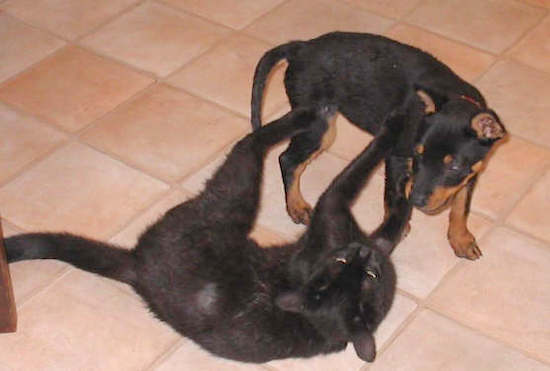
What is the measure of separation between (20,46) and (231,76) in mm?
1007

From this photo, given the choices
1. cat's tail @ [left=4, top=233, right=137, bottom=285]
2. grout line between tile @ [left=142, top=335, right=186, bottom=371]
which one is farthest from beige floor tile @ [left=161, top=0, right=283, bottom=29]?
grout line between tile @ [left=142, top=335, right=186, bottom=371]

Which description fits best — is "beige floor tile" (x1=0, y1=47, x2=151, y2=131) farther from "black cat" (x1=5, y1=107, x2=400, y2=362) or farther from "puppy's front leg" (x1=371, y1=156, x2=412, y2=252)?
"puppy's front leg" (x1=371, y1=156, x2=412, y2=252)

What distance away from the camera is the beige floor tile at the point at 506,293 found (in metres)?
2.96

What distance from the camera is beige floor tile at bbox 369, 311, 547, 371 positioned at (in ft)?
9.35

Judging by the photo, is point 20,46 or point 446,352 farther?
point 20,46

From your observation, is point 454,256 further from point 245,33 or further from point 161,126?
point 245,33

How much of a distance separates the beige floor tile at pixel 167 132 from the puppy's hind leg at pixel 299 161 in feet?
1.42

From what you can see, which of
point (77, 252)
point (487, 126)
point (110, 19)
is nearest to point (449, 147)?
point (487, 126)

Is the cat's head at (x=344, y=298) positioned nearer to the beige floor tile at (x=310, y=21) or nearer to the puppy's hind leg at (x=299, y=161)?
the puppy's hind leg at (x=299, y=161)

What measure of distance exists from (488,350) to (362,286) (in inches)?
22.8

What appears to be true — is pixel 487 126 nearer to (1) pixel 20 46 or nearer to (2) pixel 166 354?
(2) pixel 166 354

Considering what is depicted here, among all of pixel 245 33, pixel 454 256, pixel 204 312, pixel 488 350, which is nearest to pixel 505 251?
pixel 454 256

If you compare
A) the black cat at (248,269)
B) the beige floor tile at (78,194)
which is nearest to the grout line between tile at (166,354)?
the black cat at (248,269)

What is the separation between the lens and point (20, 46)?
4.17 m
